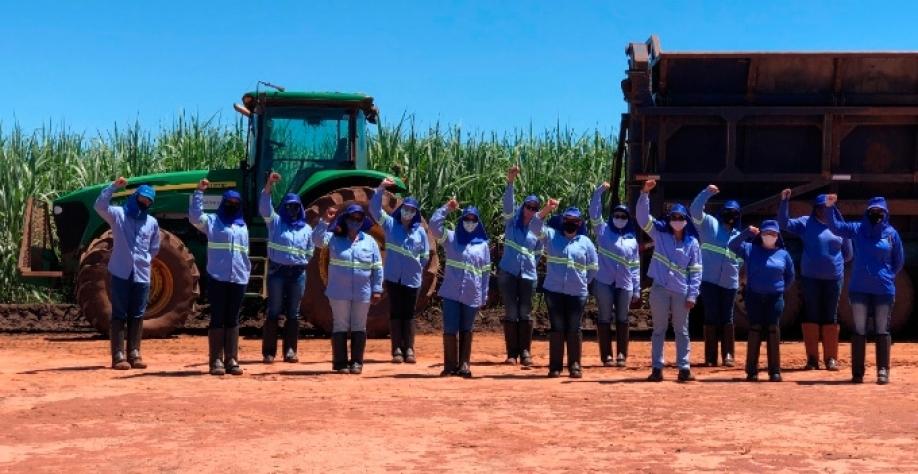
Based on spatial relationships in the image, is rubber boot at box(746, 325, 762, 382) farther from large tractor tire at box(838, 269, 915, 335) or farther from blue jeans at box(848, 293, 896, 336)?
large tractor tire at box(838, 269, 915, 335)

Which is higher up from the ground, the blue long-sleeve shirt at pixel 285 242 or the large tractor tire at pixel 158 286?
the blue long-sleeve shirt at pixel 285 242

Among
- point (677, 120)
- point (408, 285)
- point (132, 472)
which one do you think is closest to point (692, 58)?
Result: point (677, 120)

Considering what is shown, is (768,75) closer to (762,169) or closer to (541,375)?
(762,169)

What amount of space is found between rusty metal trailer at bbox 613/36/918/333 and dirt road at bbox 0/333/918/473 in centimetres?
309

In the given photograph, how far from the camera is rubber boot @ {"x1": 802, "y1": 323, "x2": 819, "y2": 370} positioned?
13281 millimetres

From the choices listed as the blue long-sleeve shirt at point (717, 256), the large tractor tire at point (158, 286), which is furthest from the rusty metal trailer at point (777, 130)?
the large tractor tire at point (158, 286)

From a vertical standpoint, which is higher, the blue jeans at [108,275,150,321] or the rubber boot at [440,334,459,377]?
the blue jeans at [108,275,150,321]

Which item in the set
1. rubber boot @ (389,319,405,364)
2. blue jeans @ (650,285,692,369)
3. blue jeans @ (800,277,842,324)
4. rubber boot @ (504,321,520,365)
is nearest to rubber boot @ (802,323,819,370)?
blue jeans @ (800,277,842,324)

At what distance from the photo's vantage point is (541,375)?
12.9 metres

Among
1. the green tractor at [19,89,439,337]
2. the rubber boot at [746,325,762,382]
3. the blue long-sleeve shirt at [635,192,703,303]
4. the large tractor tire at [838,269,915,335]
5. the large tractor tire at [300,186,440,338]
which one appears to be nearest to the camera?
the blue long-sleeve shirt at [635,192,703,303]

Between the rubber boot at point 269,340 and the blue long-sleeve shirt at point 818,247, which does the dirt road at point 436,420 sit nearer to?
the rubber boot at point 269,340

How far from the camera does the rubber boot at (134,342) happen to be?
42.4ft

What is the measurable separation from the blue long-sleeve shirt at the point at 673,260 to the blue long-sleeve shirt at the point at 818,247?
1.39 metres

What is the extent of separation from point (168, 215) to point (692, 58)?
666 centimetres
